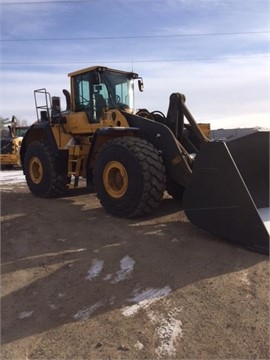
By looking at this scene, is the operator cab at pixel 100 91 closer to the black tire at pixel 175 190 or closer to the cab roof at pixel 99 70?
the cab roof at pixel 99 70

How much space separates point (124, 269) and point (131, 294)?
0.54 meters

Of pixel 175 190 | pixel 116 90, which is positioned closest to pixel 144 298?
pixel 175 190

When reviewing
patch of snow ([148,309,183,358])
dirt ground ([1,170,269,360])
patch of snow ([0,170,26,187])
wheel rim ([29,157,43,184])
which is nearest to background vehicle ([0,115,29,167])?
patch of snow ([0,170,26,187])

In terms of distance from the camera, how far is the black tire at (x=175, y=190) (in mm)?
6992

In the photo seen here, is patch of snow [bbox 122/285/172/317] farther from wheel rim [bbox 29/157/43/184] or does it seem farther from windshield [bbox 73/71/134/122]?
wheel rim [bbox 29/157/43/184]

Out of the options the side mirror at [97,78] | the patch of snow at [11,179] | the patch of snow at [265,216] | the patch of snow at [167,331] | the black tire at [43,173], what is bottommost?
the patch of snow at [167,331]

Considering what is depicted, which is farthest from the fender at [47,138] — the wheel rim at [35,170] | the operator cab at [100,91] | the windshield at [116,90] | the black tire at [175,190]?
the black tire at [175,190]

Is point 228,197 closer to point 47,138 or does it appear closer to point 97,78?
point 97,78

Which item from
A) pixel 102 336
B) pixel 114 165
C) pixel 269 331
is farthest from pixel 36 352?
pixel 114 165

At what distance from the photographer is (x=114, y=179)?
645 cm

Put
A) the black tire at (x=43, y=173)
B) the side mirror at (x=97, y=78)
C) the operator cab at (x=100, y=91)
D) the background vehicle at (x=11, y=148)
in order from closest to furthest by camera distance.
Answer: the side mirror at (x=97, y=78)
the operator cab at (x=100, y=91)
the black tire at (x=43, y=173)
the background vehicle at (x=11, y=148)

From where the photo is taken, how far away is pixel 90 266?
432 centimetres

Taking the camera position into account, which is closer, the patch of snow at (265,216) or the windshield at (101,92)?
the patch of snow at (265,216)

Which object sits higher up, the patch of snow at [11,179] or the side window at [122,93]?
the side window at [122,93]
